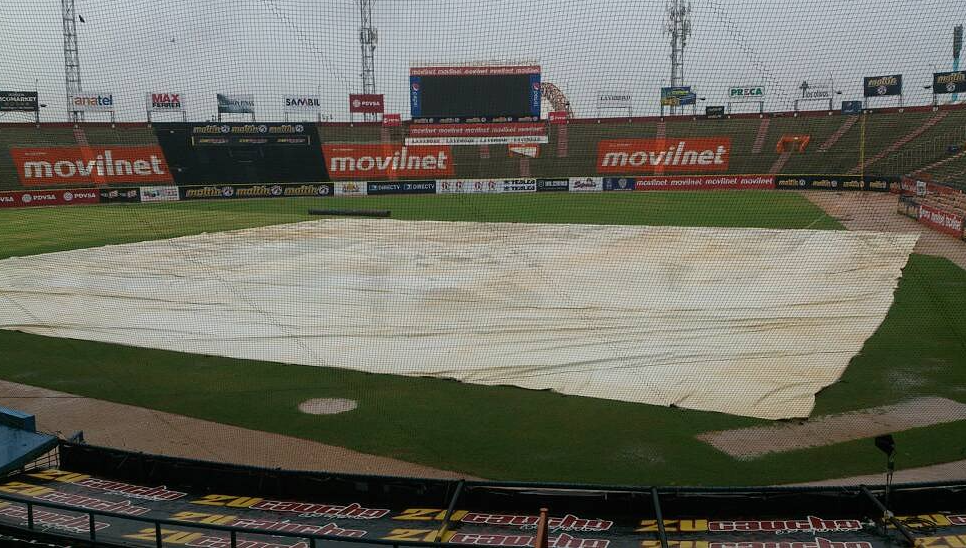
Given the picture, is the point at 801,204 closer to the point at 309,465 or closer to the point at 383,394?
the point at 383,394

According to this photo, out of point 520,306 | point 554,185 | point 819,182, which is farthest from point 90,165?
point 819,182

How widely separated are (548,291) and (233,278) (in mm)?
6859

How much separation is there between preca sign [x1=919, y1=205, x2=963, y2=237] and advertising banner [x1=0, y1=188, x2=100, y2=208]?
33.7 meters

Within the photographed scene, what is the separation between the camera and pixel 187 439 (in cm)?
812

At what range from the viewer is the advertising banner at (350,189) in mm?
38438

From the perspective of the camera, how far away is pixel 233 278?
16.2 meters

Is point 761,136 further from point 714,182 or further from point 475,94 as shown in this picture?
point 475,94

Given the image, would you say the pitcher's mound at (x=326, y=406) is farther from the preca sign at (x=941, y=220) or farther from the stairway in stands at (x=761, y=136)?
the stairway in stands at (x=761, y=136)

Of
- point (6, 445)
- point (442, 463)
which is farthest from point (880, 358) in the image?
point (6, 445)

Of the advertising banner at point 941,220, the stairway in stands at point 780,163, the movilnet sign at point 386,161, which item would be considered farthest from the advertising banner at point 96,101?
the advertising banner at point 941,220

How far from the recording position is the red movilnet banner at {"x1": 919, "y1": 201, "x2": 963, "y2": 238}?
20625 mm

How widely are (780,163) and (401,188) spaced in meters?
18.4

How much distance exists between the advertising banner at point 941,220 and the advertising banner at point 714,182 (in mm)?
11859

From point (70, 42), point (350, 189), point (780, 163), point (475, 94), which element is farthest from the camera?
point (475, 94)
